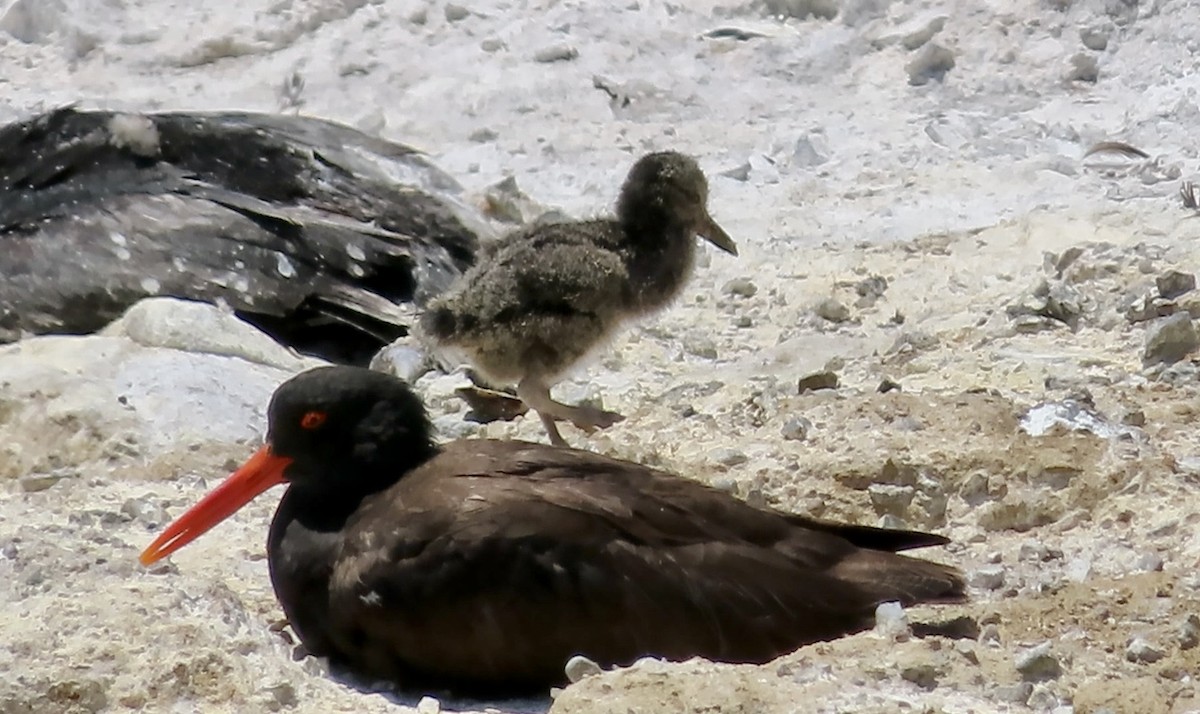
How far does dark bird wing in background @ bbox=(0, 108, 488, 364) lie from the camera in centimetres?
752

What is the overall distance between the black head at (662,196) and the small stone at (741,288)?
63 cm

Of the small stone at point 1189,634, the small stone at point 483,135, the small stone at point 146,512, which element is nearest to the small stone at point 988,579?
the small stone at point 1189,634

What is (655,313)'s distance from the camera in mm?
7137

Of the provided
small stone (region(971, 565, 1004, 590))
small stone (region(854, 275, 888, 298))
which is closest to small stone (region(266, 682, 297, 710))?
small stone (region(971, 565, 1004, 590))

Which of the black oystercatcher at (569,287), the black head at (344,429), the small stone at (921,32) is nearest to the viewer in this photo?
the black head at (344,429)

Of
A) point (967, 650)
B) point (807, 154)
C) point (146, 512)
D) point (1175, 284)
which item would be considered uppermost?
point (967, 650)

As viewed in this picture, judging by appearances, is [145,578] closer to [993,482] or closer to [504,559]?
[504,559]

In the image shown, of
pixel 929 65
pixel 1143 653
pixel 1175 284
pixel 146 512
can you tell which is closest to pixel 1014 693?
pixel 1143 653

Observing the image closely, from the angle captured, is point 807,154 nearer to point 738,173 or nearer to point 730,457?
point 738,173

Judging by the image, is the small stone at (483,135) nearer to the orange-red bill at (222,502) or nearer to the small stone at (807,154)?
the small stone at (807,154)

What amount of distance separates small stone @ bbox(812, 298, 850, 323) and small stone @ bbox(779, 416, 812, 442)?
5.28 feet

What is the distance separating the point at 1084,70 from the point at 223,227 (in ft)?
15.1

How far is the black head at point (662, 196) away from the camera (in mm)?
7230

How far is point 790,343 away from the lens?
720cm
